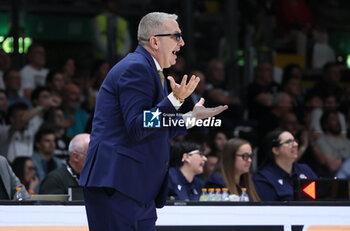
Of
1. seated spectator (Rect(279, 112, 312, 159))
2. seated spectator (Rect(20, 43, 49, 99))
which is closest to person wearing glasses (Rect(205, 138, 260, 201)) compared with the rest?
seated spectator (Rect(279, 112, 312, 159))

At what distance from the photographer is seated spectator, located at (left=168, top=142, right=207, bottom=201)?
25.8ft

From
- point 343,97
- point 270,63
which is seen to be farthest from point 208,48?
point 343,97

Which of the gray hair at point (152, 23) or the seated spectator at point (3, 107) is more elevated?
the gray hair at point (152, 23)

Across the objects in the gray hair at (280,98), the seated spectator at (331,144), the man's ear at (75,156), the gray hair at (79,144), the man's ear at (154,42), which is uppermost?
the man's ear at (154,42)

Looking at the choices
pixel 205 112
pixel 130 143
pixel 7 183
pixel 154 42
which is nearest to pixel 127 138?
pixel 130 143

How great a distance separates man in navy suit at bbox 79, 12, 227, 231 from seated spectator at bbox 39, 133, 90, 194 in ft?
9.59

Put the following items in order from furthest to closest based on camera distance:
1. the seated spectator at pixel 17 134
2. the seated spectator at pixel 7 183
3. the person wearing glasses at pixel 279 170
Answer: the seated spectator at pixel 17 134, the person wearing glasses at pixel 279 170, the seated spectator at pixel 7 183

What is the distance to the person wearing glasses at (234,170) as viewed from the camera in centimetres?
786

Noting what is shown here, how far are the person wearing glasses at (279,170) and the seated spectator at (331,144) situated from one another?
7.77ft

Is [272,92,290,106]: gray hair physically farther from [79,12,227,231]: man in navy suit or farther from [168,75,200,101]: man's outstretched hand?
[168,75,200,101]: man's outstretched hand

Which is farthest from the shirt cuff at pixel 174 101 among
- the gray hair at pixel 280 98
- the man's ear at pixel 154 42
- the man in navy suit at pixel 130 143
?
the gray hair at pixel 280 98

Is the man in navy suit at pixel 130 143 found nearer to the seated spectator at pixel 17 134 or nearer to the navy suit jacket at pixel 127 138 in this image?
the navy suit jacket at pixel 127 138

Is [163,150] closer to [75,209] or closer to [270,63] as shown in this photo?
[75,209]

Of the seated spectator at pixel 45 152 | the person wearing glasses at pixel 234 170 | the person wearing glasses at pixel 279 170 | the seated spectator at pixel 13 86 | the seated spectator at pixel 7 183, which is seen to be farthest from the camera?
the seated spectator at pixel 13 86
